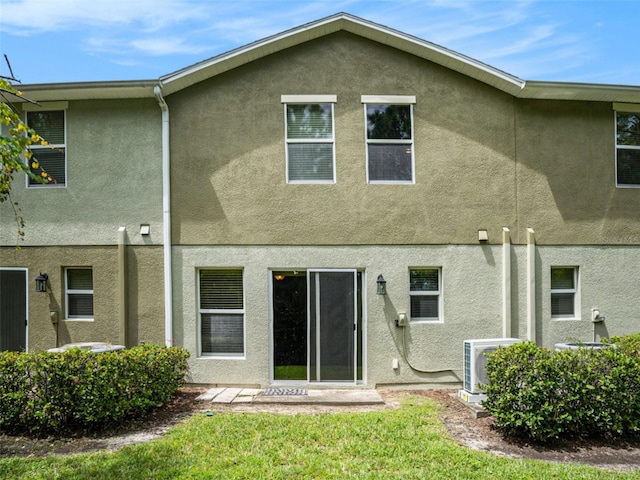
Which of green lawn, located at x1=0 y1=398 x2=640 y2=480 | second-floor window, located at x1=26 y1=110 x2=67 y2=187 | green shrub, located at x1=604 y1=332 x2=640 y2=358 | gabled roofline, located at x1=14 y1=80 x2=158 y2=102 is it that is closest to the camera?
green lawn, located at x1=0 y1=398 x2=640 y2=480

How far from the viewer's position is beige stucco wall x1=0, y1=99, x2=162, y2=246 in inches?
341

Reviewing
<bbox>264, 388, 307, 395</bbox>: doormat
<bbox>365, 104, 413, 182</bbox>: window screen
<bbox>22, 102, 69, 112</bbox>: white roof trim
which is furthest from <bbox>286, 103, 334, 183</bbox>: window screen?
<bbox>22, 102, 69, 112</bbox>: white roof trim

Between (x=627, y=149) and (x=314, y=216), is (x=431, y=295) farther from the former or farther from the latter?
(x=627, y=149)

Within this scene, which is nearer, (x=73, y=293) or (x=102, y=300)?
(x=102, y=300)

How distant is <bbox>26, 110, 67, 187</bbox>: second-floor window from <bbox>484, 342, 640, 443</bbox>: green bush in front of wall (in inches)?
370

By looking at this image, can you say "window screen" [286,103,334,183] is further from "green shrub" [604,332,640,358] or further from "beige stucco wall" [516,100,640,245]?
"green shrub" [604,332,640,358]

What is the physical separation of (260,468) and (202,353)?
163 inches

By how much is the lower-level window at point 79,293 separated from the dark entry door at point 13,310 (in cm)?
93

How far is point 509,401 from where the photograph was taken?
227 inches

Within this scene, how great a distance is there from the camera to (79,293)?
8742mm

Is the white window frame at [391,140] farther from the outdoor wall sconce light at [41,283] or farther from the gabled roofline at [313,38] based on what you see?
the outdoor wall sconce light at [41,283]

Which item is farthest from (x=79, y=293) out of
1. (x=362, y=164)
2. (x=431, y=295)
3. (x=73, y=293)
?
(x=431, y=295)

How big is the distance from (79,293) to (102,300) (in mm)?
604

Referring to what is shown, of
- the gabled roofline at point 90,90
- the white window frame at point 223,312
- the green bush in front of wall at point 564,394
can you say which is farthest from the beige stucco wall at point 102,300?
Answer: the green bush in front of wall at point 564,394
